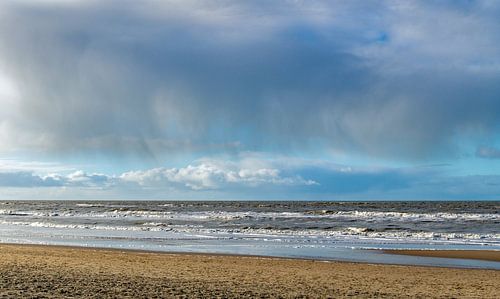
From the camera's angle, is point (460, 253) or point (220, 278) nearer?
point (220, 278)

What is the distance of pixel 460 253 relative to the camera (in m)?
25.8

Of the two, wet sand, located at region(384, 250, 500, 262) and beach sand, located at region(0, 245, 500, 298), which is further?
wet sand, located at region(384, 250, 500, 262)

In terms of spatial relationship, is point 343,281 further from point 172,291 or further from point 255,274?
point 172,291

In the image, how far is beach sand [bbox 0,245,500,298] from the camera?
1255cm

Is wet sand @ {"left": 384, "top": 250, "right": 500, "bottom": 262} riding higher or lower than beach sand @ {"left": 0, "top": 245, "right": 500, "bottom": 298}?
lower

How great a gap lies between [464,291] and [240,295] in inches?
258

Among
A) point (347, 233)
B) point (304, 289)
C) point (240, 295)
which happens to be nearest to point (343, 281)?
point (304, 289)

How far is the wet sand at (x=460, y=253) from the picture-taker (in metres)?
24.4

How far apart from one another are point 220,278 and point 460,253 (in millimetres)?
14924

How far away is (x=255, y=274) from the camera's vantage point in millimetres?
17172

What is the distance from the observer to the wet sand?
24438 millimetres

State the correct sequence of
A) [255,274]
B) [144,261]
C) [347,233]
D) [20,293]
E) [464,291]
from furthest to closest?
[347,233], [144,261], [255,274], [464,291], [20,293]

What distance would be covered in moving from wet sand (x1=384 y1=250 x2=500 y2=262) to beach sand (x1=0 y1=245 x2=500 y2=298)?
15.5 feet

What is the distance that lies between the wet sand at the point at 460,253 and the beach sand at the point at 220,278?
4721 millimetres
